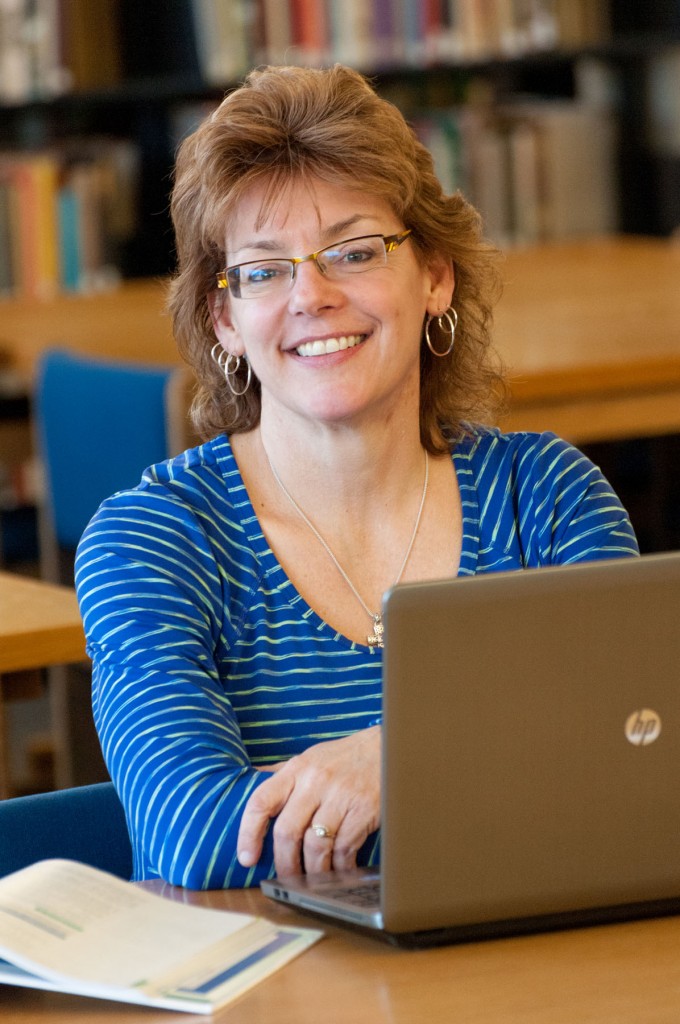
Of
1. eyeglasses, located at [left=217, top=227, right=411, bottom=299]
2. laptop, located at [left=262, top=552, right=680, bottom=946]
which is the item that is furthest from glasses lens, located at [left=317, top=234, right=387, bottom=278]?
laptop, located at [left=262, top=552, right=680, bottom=946]

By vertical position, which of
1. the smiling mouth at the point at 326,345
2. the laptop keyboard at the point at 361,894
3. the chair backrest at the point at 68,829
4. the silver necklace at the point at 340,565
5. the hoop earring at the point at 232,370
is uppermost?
the smiling mouth at the point at 326,345

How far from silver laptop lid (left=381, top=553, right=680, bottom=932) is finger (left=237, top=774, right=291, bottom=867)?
0.27 metres

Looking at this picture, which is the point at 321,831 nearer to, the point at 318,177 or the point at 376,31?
the point at 318,177

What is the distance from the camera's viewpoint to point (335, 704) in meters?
1.61

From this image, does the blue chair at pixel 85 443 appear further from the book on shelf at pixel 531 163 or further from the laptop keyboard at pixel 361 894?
the book on shelf at pixel 531 163

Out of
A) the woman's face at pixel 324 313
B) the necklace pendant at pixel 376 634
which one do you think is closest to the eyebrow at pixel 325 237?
the woman's face at pixel 324 313

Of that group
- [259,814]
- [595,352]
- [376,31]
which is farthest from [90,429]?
[376,31]

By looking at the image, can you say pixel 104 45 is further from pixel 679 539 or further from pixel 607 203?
pixel 679 539

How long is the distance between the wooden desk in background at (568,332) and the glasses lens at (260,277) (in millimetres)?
928

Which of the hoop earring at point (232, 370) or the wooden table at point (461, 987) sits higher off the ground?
the hoop earring at point (232, 370)

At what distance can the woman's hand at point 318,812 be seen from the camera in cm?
139

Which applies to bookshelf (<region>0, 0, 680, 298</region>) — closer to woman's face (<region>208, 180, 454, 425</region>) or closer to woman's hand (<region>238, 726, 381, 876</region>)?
woman's face (<region>208, 180, 454, 425</region>)

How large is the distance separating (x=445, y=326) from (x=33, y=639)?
67 centimetres

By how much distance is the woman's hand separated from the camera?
1392mm
